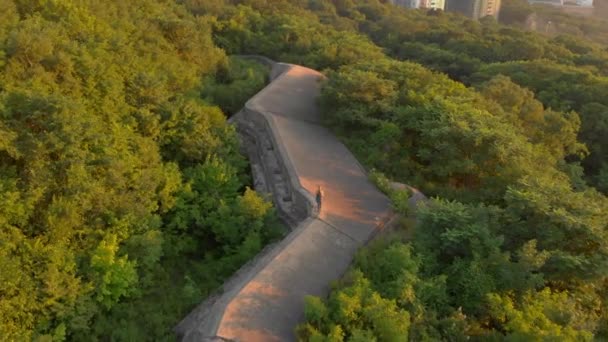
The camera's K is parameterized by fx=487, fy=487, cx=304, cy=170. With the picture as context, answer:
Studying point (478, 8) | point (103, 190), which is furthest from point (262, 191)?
point (478, 8)

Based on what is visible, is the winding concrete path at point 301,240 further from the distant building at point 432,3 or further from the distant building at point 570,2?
the distant building at point 570,2

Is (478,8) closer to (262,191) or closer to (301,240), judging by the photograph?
(262,191)

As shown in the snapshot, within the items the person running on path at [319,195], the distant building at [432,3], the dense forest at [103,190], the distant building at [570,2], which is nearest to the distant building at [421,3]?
the distant building at [432,3]

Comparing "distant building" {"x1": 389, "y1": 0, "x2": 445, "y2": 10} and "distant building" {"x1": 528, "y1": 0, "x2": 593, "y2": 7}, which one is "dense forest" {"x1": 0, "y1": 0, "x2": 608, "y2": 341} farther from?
"distant building" {"x1": 528, "y1": 0, "x2": 593, "y2": 7}

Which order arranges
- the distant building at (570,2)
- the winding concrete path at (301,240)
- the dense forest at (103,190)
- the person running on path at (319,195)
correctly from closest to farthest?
1. the winding concrete path at (301,240)
2. the dense forest at (103,190)
3. the person running on path at (319,195)
4. the distant building at (570,2)

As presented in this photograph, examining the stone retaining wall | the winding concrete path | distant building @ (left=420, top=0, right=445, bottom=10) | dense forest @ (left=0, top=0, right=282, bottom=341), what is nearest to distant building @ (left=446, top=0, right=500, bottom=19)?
distant building @ (left=420, top=0, right=445, bottom=10)

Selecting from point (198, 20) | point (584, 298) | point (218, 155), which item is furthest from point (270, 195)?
Answer: point (198, 20)

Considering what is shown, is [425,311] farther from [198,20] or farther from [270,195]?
[198,20]
